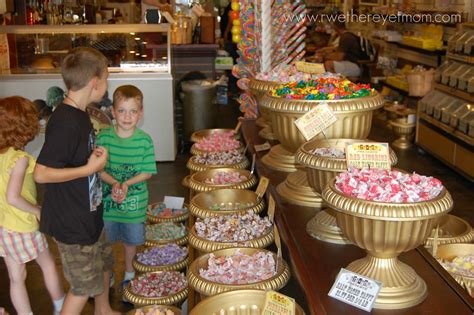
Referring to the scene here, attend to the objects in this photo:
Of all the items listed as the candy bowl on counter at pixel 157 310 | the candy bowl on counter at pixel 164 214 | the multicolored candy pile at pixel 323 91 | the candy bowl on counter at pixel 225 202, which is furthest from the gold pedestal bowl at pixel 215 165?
the candy bowl on counter at pixel 157 310

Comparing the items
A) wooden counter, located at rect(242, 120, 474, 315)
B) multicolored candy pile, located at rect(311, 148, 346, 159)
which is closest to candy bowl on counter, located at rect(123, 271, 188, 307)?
wooden counter, located at rect(242, 120, 474, 315)

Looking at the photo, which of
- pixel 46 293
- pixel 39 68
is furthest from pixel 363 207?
pixel 39 68

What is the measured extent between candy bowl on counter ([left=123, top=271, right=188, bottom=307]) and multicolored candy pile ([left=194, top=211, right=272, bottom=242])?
22.5 inches

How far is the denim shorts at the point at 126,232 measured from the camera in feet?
11.7

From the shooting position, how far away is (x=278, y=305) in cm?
173

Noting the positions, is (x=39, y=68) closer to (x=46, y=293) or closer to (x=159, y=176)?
(x=159, y=176)

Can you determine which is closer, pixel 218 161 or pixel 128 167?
pixel 128 167

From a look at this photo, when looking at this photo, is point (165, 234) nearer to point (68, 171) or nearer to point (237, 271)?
point (68, 171)

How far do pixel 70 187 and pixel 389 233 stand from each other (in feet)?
5.32

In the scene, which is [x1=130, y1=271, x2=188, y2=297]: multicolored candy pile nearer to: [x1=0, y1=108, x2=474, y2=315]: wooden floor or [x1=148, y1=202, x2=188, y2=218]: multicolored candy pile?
[x1=0, y1=108, x2=474, y2=315]: wooden floor

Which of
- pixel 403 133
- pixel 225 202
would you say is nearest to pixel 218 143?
pixel 225 202

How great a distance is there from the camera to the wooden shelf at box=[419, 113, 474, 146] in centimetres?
624

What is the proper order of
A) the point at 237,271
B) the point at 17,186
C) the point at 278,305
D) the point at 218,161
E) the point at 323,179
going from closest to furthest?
1. the point at 278,305
2. the point at 323,179
3. the point at 237,271
4. the point at 17,186
5. the point at 218,161

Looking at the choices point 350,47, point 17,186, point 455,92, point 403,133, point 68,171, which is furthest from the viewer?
point 350,47
